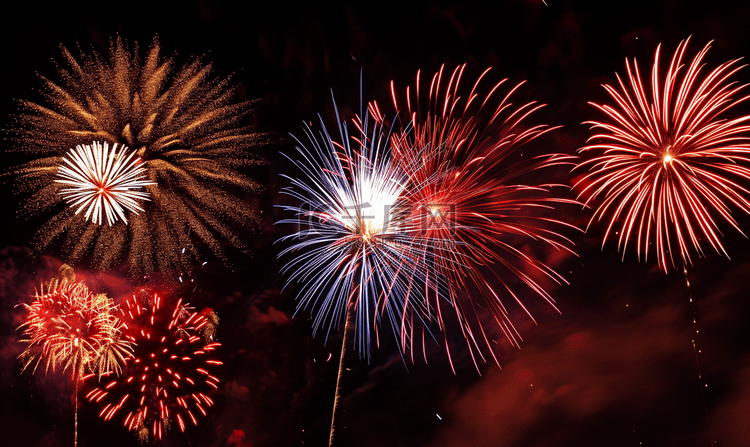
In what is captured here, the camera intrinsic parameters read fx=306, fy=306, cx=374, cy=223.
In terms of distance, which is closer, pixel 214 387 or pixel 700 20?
pixel 700 20

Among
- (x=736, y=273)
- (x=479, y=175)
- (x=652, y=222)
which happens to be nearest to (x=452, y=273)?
(x=479, y=175)

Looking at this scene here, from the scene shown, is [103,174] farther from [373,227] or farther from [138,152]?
[373,227]

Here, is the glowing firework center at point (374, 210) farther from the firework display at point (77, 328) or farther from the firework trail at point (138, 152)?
the firework display at point (77, 328)

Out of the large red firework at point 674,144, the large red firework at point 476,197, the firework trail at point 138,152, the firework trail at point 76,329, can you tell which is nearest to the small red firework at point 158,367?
the firework trail at point 76,329

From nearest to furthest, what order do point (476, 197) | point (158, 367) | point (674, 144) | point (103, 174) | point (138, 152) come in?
point (674, 144), point (103, 174), point (138, 152), point (476, 197), point (158, 367)

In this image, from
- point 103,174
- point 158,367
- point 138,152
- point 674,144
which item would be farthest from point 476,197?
point 158,367

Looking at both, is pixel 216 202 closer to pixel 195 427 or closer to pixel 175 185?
pixel 175 185
